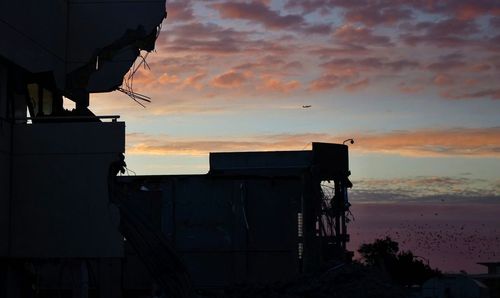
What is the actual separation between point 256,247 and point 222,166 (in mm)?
8430

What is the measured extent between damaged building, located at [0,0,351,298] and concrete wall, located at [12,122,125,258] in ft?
0.07

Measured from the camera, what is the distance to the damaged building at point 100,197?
54.2 ft

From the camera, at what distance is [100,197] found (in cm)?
1642

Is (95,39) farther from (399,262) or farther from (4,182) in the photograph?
(399,262)

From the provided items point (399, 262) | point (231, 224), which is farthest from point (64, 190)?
point (399, 262)

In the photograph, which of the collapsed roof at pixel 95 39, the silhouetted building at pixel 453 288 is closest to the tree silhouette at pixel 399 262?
the silhouetted building at pixel 453 288

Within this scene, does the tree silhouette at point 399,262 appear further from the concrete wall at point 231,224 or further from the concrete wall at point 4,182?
the concrete wall at point 4,182

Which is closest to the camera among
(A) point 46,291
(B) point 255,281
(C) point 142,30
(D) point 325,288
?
(C) point 142,30

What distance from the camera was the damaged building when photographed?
16.5 meters

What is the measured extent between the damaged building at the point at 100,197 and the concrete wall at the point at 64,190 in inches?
0.8

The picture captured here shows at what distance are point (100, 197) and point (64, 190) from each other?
791 millimetres

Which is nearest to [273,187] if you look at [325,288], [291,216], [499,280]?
[291,216]

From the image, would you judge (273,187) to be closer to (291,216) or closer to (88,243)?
(291,216)

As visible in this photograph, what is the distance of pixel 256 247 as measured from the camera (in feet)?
98.4
